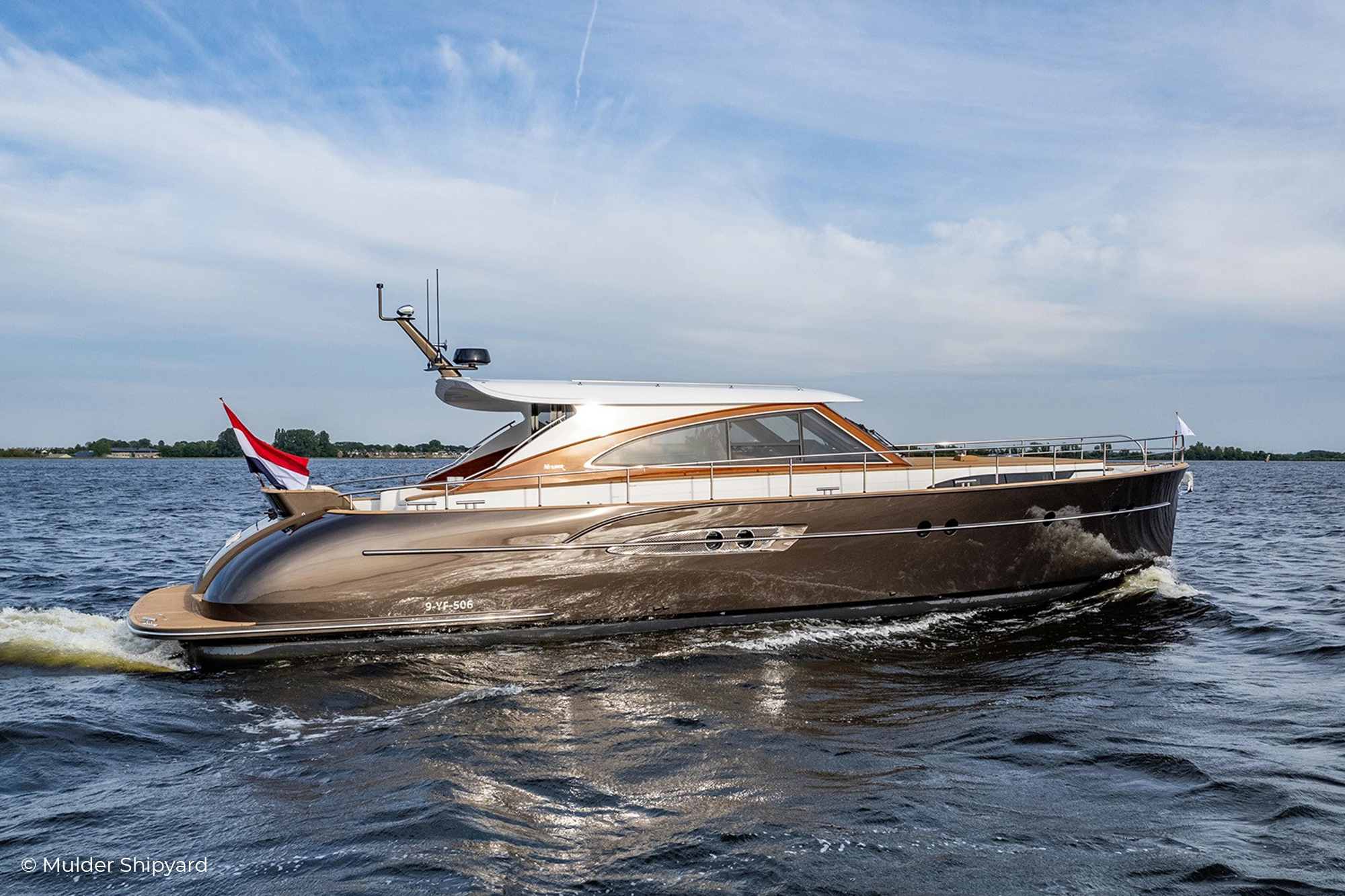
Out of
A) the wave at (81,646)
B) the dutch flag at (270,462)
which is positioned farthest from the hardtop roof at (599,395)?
the wave at (81,646)

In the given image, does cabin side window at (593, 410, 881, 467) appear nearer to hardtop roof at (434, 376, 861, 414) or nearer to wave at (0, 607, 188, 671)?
hardtop roof at (434, 376, 861, 414)

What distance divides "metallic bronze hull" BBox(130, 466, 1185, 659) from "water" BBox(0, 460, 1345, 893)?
0.99 ft

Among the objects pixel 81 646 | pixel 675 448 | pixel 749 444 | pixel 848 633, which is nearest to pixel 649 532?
pixel 675 448

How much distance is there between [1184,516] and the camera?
27844mm

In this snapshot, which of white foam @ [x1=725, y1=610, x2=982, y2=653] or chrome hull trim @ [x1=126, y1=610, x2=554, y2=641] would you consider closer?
chrome hull trim @ [x1=126, y1=610, x2=554, y2=641]

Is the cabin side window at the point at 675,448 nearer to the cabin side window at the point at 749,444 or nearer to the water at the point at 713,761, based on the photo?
the cabin side window at the point at 749,444

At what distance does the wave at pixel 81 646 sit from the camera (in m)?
8.61

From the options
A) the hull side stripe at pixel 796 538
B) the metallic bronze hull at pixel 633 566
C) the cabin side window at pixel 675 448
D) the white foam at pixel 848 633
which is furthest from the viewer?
the cabin side window at pixel 675 448

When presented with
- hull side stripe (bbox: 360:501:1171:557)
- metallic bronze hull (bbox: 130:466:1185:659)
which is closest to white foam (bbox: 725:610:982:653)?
metallic bronze hull (bbox: 130:466:1185:659)

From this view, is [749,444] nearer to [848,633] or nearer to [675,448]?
[675,448]

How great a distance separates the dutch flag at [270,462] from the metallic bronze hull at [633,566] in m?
0.62

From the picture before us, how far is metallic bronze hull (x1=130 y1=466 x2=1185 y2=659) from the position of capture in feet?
28.0

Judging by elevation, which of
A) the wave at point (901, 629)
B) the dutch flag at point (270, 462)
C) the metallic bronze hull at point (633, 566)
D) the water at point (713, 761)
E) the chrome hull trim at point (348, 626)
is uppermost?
the dutch flag at point (270, 462)

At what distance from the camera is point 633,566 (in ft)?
30.4
